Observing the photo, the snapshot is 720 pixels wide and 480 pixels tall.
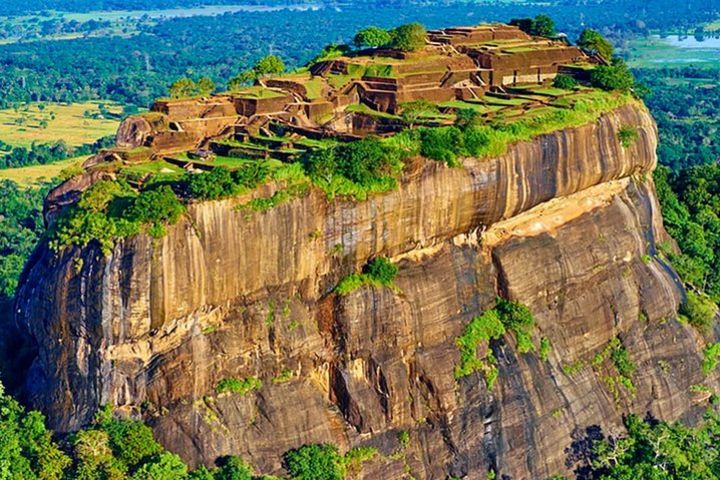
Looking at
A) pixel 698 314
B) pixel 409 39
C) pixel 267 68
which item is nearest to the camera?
pixel 698 314

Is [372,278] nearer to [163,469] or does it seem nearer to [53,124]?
[163,469]

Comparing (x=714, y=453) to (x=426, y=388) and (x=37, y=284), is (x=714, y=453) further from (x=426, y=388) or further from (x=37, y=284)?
(x=37, y=284)

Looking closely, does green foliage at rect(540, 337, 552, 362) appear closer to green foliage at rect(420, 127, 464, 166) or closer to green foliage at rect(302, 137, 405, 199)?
green foliage at rect(420, 127, 464, 166)

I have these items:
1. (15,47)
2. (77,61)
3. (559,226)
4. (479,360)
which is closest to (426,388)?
(479,360)

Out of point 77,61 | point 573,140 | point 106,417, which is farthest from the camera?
point 77,61

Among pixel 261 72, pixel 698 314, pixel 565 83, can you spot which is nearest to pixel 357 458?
pixel 698 314

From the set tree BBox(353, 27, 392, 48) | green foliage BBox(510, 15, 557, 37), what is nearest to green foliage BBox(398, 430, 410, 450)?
tree BBox(353, 27, 392, 48)
